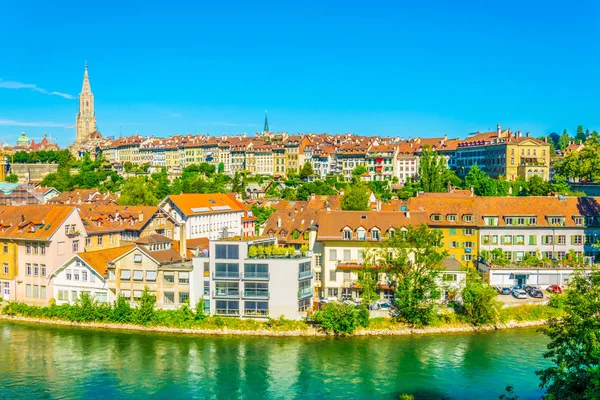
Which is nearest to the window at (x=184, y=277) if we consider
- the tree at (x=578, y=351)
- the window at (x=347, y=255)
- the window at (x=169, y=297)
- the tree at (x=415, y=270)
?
the window at (x=169, y=297)

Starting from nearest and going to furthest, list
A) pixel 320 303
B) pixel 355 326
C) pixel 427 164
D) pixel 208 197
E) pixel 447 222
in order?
1. pixel 355 326
2. pixel 320 303
3. pixel 447 222
4. pixel 208 197
5. pixel 427 164

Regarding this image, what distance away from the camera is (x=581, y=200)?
36.0 metres

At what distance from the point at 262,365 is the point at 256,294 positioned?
183 inches

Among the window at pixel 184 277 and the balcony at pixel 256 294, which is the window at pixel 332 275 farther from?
the window at pixel 184 277

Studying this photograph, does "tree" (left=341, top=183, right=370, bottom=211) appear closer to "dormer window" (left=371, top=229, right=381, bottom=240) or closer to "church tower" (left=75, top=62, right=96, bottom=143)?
"dormer window" (left=371, top=229, right=381, bottom=240)

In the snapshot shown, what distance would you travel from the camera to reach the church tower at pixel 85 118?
465ft

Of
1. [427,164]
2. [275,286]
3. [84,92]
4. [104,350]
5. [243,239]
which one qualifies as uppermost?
[84,92]

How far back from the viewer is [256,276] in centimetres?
2739

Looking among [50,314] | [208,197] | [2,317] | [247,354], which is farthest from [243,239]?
[208,197]

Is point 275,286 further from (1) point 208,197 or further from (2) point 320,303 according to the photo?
(1) point 208,197

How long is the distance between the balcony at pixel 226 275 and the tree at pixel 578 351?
15.0 metres

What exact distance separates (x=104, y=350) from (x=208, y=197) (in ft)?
74.0

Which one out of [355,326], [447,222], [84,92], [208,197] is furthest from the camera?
[84,92]

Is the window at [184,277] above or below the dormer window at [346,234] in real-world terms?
below
